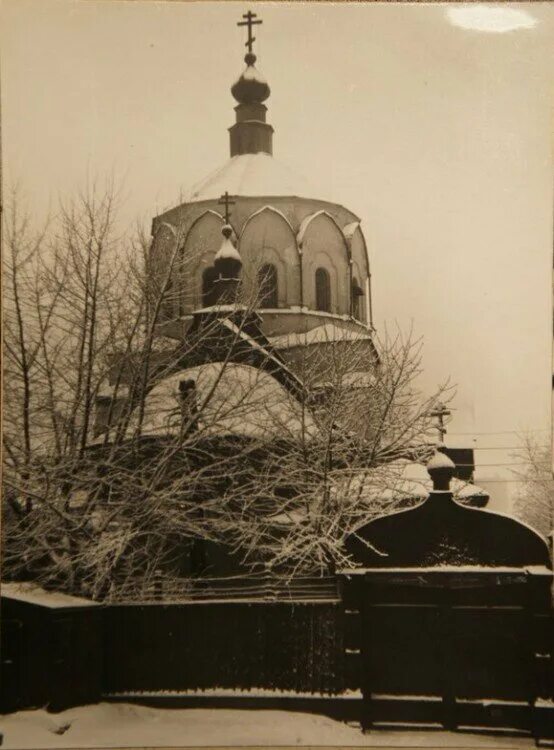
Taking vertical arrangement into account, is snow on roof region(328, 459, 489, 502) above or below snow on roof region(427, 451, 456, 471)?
below

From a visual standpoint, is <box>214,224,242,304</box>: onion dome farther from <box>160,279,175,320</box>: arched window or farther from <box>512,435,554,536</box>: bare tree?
<box>512,435,554,536</box>: bare tree

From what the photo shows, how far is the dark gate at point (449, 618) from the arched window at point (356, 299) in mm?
7000

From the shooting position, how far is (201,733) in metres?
5.97

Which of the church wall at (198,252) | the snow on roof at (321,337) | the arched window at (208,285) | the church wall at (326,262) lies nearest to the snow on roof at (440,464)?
the church wall at (198,252)

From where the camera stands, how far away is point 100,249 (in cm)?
734

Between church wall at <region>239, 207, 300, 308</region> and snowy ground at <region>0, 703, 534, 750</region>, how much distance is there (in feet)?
24.0

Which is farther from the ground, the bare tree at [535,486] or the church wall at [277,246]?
the church wall at [277,246]

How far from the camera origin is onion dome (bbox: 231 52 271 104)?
6579 mm

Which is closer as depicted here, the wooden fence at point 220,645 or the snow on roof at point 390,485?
the wooden fence at point 220,645

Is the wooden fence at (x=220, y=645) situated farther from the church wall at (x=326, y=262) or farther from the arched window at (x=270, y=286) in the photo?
the church wall at (x=326, y=262)

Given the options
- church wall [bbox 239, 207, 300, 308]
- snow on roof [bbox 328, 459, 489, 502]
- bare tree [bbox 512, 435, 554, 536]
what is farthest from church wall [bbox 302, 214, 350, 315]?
bare tree [bbox 512, 435, 554, 536]

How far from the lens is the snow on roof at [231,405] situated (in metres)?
7.46

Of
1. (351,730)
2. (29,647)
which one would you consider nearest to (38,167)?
(29,647)

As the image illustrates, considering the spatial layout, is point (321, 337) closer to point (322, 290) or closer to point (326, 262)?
point (322, 290)
